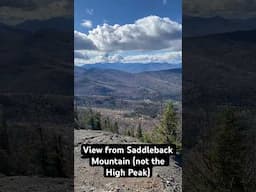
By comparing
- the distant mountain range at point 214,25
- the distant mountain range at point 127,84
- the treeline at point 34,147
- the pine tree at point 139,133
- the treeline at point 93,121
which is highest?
the distant mountain range at point 214,25

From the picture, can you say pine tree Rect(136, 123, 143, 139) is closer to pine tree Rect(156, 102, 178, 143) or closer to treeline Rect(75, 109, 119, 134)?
pine tree Rect(156, 102, 178, 143)

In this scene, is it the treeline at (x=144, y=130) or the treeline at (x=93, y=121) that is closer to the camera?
the treeline at (x=144, y=130)

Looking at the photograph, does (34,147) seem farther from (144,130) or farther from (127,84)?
(144,130)

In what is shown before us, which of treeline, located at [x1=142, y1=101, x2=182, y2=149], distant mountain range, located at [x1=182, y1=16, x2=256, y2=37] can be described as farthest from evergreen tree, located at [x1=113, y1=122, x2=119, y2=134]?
distant mountain range, located at [x1=182, y1=16, x2=256, y2=37]

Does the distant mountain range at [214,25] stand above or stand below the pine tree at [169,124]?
above

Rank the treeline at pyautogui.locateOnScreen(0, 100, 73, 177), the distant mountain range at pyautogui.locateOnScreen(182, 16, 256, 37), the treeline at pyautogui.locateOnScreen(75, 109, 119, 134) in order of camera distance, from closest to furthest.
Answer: the treeline at pyautogui.locateOnScreen(75, 109, 119, 134) → the treeline at pyautogui.locateOnScreen(0, 100, 73, 177) → the distant mountain range at pyautogui.locateOnScreen(182, 16, 256, 37)

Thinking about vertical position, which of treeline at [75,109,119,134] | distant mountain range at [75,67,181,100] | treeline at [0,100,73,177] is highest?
distant mountain range at [75,67,181,100]

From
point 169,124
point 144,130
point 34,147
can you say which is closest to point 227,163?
point 169,124

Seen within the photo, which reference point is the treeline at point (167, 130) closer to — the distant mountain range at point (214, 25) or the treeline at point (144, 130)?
the treeline at point (144, 130)

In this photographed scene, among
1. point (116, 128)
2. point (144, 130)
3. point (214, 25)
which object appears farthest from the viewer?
point (214, 25)

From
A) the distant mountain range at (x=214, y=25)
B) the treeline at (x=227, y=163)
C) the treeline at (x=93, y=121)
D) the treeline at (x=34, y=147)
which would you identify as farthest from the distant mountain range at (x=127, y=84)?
the distant mountain range at (x=214, y=25)
